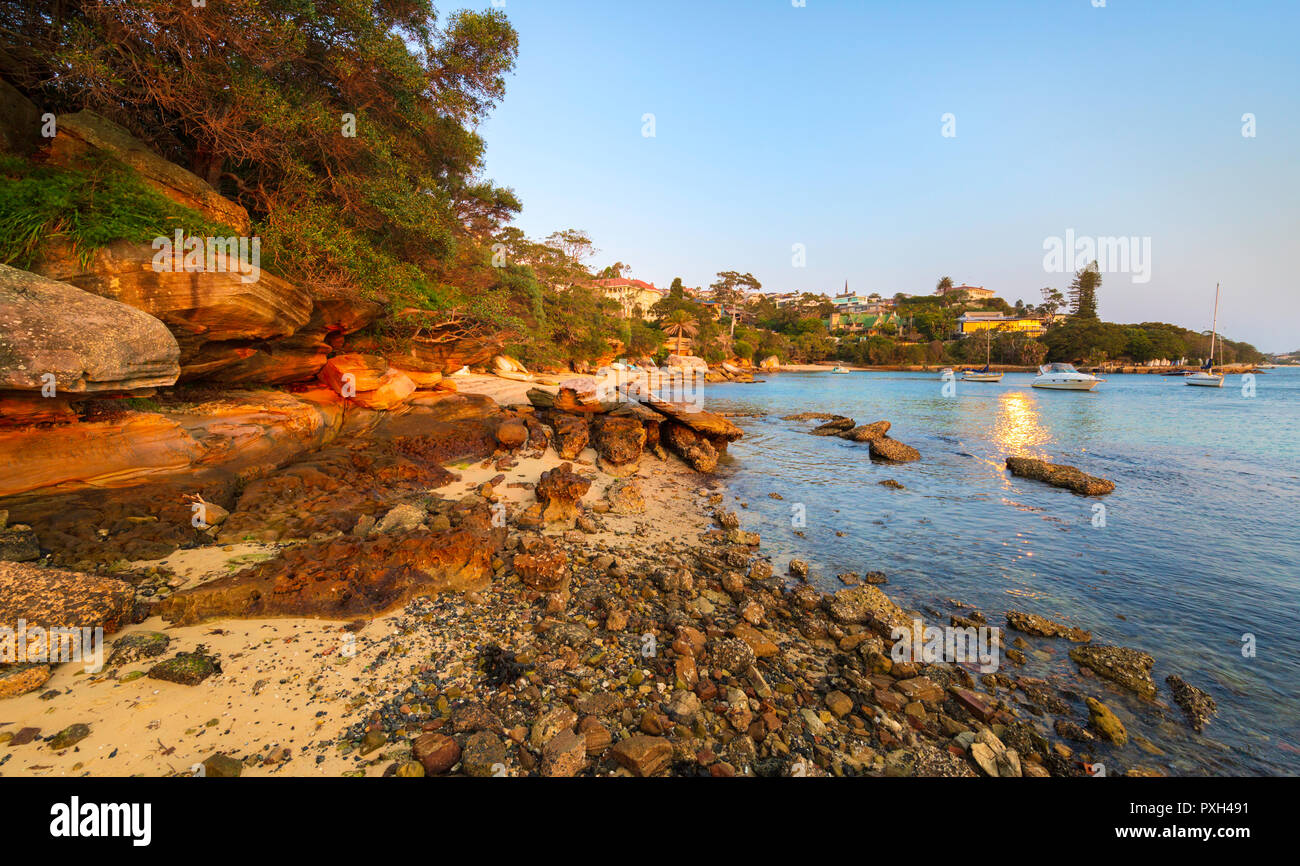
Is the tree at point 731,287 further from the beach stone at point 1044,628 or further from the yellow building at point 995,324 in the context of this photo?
the beach stone at point 1044,628

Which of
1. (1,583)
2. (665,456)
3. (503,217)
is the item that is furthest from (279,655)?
(503,217)

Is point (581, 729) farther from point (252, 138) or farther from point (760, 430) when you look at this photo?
point (760, 430)

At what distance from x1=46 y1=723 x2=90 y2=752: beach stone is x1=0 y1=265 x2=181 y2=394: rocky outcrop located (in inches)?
177

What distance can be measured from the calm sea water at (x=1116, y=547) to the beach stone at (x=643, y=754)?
443 cm

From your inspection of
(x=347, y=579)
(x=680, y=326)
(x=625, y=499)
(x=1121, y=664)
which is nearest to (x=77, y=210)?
(x=347, y=579)

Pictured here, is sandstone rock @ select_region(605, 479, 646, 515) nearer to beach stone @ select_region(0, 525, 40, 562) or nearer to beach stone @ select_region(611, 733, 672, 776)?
beach stone @ select_region(611, 733, 672, 776)

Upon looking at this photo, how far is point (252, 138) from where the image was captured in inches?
357

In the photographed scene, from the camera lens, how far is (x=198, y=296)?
7594mm

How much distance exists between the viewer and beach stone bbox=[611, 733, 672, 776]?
11.4ft

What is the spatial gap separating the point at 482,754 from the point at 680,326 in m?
75.5

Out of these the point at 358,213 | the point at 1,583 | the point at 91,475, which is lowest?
the point at 1,583

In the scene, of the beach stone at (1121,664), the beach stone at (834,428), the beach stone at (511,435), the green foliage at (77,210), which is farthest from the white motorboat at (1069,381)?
the green foliage at (77,210)

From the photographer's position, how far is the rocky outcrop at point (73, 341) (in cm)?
527
